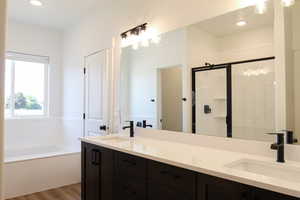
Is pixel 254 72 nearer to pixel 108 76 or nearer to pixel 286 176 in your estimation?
pixel 286 176

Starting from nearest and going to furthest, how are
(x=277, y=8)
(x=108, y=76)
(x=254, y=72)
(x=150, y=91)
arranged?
(x=277, y=8) < (x=254, y=72) < (x=150, y=91) < (x=108, y=76)

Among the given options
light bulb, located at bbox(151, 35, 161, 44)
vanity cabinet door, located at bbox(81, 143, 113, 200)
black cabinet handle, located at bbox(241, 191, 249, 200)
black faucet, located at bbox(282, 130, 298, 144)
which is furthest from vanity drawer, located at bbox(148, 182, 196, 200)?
light bulb, located at bbox(151, 35, 161, 44)

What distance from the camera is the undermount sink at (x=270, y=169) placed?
1252 mm

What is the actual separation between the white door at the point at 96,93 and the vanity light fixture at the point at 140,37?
475mm

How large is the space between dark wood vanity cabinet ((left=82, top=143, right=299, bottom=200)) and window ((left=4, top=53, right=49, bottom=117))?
2453mm

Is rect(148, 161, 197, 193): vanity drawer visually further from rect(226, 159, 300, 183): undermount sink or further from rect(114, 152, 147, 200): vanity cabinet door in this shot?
rect(226, 159, 300, 183): undermount sink

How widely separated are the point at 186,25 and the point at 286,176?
1586mm

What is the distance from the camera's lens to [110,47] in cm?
317

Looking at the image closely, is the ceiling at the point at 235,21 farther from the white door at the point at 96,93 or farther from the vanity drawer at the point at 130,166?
the white door at the point at 96,93

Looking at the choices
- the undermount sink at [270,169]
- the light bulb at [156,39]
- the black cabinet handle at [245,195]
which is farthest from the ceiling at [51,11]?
the black cabinet handle at [245,195]

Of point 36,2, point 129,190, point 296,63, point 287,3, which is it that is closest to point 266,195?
point 296,63

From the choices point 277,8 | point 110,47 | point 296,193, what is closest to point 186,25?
point 277,8

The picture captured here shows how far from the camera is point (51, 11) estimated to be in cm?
365

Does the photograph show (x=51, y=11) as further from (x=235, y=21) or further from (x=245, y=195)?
(x=245, y=195)
